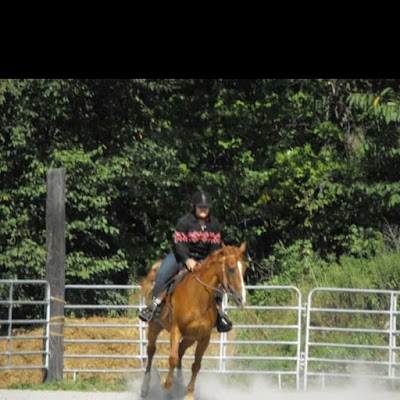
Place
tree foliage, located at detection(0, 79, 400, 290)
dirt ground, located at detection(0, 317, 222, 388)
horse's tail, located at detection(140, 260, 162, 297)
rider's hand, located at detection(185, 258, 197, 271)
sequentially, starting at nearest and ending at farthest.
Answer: rider's hand, located at detection(185, 258, 197, 271) → horse's tail, located at detection(140, 260, 162, 297) → dirt ground, located at detection(0, 317, 222, 388) → tree foliage, located at detection(0, 79, 400, 290)

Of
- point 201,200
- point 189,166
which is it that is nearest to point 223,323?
point 201,200

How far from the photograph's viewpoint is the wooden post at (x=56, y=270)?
1670 cm

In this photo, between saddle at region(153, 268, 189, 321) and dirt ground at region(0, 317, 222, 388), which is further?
dirt ground at region(0, 317, 222, 388)

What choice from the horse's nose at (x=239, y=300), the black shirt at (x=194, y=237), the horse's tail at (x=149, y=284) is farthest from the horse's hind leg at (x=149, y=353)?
the horse's nose at (x=239, y=300)

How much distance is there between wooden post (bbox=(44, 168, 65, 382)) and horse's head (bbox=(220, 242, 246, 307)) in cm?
423

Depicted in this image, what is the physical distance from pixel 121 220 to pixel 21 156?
3562 millimetres

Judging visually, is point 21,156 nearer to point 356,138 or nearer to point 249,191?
point 249,191

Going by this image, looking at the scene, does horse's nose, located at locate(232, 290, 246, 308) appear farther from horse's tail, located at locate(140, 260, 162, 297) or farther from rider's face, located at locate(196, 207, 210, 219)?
horse's tail, located at locate(140, 260, 162, 297)

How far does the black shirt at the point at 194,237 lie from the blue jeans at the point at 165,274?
38 cm

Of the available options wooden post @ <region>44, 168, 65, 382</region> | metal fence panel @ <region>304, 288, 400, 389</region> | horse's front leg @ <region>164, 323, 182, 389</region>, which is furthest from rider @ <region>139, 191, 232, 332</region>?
wooden post @ <region>44, 168, 65, 382</region>

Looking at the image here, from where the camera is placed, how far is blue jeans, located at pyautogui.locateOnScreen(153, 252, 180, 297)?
1440 cm

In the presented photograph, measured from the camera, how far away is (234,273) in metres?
12.8

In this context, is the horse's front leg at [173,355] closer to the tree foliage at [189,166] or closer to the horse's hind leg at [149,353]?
the horse's hind leg at [149,353]
